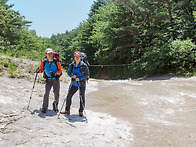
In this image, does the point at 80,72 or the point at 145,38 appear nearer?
the point at 80,72

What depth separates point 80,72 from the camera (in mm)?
4746

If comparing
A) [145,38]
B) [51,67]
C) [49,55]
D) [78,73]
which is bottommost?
[78,73]

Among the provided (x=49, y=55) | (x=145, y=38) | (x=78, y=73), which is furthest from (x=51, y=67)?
(x=145, y=38)

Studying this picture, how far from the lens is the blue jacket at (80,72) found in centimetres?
471

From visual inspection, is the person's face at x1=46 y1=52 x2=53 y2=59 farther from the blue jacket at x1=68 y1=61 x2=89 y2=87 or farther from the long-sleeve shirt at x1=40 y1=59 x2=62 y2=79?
the blue jacket at x1=68 y1=61 x2=89 y2=87

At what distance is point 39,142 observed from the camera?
3.25 m

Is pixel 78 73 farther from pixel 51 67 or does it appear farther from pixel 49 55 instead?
pixel 49 55

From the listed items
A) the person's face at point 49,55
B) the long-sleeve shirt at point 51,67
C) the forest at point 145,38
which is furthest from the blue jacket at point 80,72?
the forest at point 145,38

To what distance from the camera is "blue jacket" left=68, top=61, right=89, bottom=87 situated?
4.71 meters

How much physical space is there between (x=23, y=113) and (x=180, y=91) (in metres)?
6.21

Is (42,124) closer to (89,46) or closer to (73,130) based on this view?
(73,130)

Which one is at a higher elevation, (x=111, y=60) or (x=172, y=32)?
(x=172, y=32)

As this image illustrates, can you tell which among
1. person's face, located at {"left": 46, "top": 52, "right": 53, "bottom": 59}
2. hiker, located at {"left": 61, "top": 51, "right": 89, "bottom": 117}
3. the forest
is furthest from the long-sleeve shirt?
the forest

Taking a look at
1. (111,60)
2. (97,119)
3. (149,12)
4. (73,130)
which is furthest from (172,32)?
(73,130)
